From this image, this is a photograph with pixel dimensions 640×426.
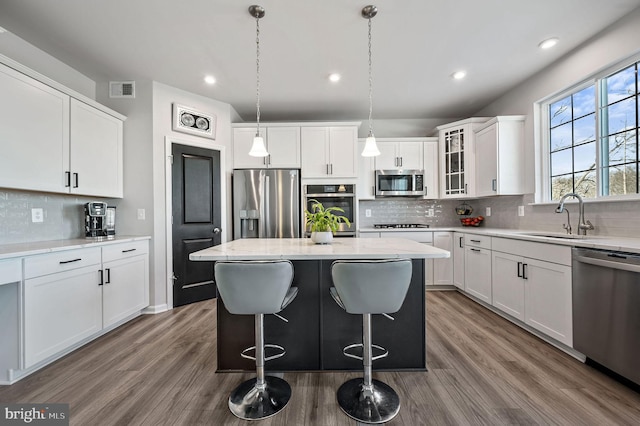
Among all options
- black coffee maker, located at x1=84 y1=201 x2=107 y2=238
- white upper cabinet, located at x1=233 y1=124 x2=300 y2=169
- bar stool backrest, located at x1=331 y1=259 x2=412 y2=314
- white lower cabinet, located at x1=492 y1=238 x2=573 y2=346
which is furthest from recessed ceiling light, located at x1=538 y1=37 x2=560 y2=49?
black coffee maker, located at x1=84 y1=201 x2=107 y2=238

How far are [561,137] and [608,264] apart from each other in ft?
5.98

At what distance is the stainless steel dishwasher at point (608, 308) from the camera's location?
159 centimetres

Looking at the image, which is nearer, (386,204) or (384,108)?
(384,108)

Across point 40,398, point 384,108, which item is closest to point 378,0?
point 384,108

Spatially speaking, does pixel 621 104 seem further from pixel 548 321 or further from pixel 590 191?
pixel 548 321

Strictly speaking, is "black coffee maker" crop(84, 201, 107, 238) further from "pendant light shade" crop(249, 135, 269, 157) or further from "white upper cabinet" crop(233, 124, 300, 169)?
"pendant light shade" crop(249, 135, 269, 157)

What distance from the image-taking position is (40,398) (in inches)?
64.0

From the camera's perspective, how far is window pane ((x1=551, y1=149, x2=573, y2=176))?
9.12 ft

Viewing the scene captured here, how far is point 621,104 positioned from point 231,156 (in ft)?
13.7

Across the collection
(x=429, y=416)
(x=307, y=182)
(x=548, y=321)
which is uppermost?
(x=307, y=182)

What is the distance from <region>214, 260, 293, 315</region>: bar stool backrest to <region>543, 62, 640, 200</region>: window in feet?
9.62

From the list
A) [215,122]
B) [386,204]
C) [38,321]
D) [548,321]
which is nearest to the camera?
[38,321]

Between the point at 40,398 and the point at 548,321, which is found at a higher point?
the point at 548,321

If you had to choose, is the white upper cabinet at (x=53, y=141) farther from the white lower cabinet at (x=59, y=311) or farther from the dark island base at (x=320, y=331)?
the dark island base at (x=320, y=331)
